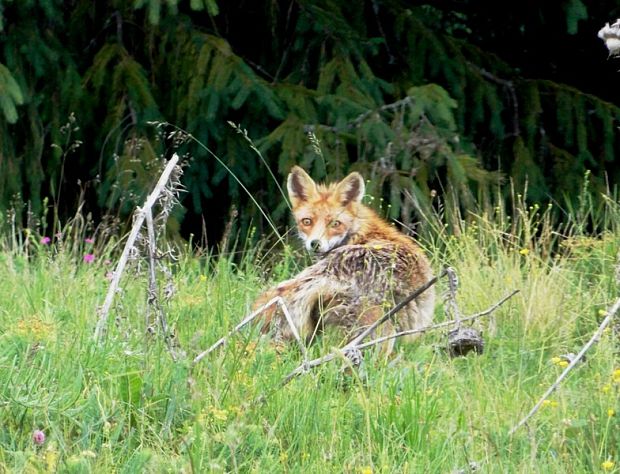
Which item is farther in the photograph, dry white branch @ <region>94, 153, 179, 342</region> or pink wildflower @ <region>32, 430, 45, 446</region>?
dry white branch @ <region>94, 153, 179, 342</region>

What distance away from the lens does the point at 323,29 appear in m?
9.02

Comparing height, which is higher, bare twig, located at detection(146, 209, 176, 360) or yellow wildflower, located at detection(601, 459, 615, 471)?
bare twig, located at detection(146, 209, 176, 360)

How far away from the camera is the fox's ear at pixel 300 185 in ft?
22.7

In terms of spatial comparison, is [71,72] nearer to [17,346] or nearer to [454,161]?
[454,161]

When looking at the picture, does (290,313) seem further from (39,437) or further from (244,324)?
(39,437)

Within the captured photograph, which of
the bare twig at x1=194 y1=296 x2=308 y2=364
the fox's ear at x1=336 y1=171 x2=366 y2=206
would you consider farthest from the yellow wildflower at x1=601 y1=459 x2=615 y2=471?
the fox's ear at x1=336 y1=171 x2=366 y2=206

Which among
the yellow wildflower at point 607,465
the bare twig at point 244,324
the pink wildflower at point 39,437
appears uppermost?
the bare twig at point 244,324

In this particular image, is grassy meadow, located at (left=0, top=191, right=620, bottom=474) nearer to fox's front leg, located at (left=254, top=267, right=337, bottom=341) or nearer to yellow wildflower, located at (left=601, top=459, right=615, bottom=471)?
yellow wildflower, located at (left=601, top=459, right=615, bottom=471)

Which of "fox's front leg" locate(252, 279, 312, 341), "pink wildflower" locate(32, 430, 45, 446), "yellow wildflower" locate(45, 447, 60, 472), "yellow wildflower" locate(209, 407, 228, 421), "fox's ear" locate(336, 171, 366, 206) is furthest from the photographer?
"fox's ear" locate(336, 171, 366, 206)

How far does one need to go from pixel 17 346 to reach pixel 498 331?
2456 millimetres

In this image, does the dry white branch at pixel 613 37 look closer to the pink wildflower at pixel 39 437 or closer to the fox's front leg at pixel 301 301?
the fox's front leg at pixel 301 301

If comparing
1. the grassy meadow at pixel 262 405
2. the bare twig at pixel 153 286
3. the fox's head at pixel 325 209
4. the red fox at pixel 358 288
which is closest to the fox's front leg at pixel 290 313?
the red fox at pixel 358 288

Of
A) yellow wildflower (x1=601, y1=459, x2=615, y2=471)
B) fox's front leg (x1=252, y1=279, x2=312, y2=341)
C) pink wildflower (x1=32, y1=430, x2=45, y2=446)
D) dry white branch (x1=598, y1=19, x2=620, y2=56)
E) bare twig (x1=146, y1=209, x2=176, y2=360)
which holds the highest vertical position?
dry white branch (x1=598, y1=19, x2=620, y2=56)

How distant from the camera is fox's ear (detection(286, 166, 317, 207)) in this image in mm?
6918
